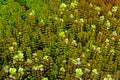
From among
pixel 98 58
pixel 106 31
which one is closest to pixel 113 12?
pixel 106 31

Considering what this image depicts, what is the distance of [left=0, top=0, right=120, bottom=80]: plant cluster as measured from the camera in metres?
5.39

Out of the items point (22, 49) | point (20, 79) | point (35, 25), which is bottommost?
point (20, 79)

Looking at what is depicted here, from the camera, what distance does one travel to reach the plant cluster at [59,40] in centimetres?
539

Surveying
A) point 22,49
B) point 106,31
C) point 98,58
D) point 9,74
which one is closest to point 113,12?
point 106,31

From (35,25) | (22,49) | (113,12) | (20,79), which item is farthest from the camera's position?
(113,12)

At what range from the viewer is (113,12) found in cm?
654

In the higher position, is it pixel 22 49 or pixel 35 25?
pixel 35 25

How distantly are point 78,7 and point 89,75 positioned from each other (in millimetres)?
1523

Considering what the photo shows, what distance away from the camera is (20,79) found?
5.28 m

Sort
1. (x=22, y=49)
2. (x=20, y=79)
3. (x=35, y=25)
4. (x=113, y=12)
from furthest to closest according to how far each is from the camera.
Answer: (x=113, y=12) → (x=35, y=25) → (x=22, y=49) → (x=20, y=79)

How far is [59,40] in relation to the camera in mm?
5738

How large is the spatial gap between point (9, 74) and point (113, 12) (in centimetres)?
212

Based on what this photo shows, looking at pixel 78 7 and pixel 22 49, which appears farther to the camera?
pixel 78 7

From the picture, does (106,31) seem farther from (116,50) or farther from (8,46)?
(8,46)
